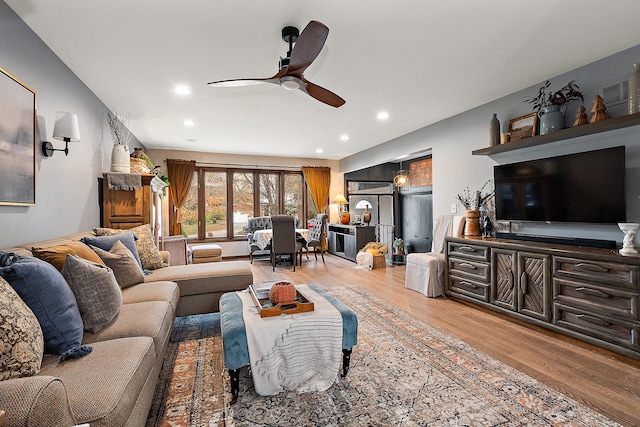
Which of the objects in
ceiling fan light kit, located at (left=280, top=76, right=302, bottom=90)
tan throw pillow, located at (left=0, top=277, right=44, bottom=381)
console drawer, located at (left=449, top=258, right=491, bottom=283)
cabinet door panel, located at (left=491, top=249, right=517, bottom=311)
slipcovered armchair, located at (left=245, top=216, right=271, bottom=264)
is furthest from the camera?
slipcovered armchair, located at (left=245, top=216, right=271, bottom=264)

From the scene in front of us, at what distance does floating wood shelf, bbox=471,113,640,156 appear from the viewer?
2.51 meters

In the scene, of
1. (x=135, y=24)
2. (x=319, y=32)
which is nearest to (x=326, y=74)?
(x=319, y=32)

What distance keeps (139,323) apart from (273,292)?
82 cm

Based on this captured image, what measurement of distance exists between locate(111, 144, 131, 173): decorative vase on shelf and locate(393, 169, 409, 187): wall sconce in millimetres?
5327

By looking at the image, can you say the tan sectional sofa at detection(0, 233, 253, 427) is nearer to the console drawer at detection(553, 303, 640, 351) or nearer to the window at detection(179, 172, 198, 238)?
the console drawer at detection(553, 303, 640, 351)

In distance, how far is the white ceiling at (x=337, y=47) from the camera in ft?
6.80

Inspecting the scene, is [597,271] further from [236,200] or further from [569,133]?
[236,200]

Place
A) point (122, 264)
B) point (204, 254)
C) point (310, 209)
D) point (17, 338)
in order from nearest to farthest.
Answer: point (17, 338)
point (122, 264)
point (204, 254)
point (310, 209)

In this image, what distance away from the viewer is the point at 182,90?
3447 millimetres

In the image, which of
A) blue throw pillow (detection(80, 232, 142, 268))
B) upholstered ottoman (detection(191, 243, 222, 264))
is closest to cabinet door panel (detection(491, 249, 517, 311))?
blue throw pillow (detection(80, 232, 142, 268))

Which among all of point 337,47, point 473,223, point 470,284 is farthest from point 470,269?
point 337,47

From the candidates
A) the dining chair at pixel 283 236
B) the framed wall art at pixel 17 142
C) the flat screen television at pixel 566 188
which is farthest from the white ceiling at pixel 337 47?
the dining chair at pixel 283 236

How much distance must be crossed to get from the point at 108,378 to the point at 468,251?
11.9 ft

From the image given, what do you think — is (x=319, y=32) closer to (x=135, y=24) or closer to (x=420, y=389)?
(x=135, y=24)
